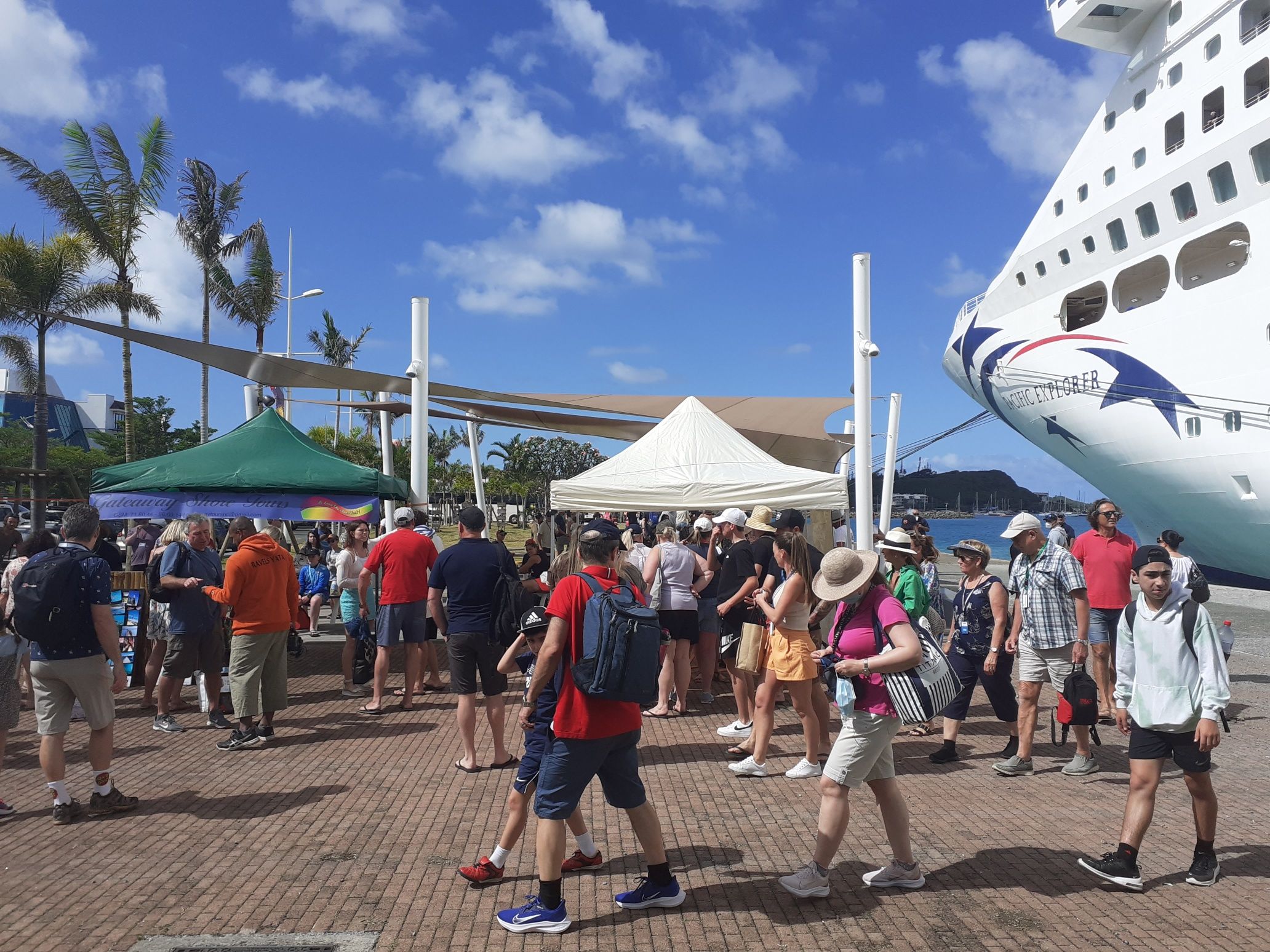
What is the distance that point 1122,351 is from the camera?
18.0 meters

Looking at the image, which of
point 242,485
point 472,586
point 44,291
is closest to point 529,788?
point 472,586

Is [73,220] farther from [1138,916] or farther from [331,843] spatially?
[1138,916]

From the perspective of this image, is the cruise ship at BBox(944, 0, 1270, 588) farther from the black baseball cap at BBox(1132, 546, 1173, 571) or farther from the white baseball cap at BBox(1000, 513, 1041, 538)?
the black baseball cap at BBox(1132, 546, 1173, 571)

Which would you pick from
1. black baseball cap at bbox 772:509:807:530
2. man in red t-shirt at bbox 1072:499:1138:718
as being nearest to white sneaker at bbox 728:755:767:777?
black baseball cap at bbox 772:509:807:530

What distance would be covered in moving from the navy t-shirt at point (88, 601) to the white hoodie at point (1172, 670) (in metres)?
5.30

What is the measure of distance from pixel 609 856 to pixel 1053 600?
3.43m

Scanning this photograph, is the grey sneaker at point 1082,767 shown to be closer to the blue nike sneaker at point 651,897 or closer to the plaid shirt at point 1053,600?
the plaid shirt at point 1053,600

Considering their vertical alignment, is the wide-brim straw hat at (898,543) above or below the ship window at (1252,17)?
below

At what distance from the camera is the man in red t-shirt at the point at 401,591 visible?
25.2 feet

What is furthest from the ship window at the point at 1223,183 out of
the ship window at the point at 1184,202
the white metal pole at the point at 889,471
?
the white metal pole at the point at 889,471

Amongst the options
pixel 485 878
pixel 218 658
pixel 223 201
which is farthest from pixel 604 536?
pixel 223 201

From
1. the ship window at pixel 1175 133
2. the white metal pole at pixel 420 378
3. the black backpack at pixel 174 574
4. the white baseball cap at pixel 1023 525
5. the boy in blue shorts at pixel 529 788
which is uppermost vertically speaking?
the ship window at pixel 1175 133

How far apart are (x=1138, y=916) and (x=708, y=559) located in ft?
17.7

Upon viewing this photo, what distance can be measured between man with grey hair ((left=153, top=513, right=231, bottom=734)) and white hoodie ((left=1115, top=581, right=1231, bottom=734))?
255 inches
